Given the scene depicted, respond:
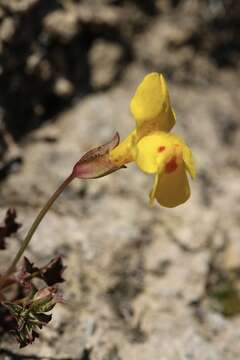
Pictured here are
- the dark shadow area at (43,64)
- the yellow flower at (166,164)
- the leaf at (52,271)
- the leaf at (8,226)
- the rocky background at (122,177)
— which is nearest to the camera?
the yellow flower at (166,164)

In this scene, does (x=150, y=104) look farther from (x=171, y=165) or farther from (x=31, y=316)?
(x=31, y=316)

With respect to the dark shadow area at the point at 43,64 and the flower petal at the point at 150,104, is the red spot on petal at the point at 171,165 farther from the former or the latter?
the dark shadow area at the point at 43,64

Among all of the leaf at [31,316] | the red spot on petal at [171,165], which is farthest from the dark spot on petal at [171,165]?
the leaf at [31,316]

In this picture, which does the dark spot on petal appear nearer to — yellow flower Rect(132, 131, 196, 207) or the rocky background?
yellow flower Rect(132, 131, 196, 207)

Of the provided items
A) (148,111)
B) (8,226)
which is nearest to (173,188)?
(148,111)

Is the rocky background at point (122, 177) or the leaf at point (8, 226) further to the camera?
the rocky background at point (122, 177)

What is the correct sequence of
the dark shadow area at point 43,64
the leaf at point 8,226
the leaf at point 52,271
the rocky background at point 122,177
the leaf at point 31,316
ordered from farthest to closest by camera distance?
the dark shadow area at point 43,64
the rocky background at point 122,177
the leaf at point 8,226
the leaf at point 52,271
the leaf at point 31,316

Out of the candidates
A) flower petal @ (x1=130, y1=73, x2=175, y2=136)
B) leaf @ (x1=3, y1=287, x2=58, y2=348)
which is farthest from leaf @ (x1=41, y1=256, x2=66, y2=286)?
flower petal @ (x1=130, y1=73, x2=175, y2=136)

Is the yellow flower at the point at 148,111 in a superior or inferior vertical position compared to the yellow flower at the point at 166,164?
superior
